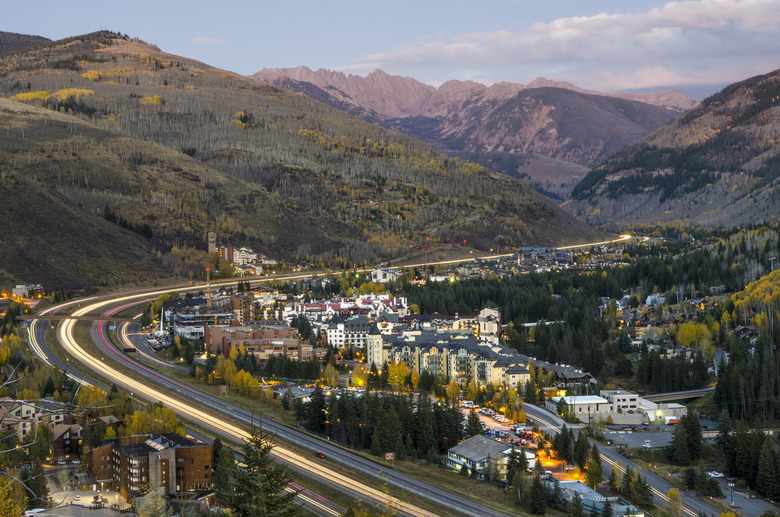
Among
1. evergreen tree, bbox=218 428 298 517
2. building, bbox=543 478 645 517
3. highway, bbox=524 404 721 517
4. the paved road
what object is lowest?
highway, bbox=524 404 721 517

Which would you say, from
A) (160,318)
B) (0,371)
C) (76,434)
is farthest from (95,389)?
(160,318)

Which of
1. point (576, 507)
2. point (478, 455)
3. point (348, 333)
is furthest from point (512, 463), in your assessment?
point (348, 333)

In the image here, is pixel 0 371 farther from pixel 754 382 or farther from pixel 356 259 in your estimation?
pixel 356 259

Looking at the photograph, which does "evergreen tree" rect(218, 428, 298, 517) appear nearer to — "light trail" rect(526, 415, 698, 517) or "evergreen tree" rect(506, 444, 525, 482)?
"evergreen tree" rect(506, 444, 525, 482)

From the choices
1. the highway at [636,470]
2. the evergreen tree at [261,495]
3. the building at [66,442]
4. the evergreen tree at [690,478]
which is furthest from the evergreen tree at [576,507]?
the building at [66,442]

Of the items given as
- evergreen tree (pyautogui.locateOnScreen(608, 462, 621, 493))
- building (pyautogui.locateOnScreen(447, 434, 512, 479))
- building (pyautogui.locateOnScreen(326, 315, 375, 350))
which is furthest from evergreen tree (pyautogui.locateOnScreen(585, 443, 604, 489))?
building (pyautogui.locateOnScreen(326, 315, 375, 350))

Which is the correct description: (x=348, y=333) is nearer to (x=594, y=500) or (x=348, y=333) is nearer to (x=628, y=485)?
(x=628, y=485)
